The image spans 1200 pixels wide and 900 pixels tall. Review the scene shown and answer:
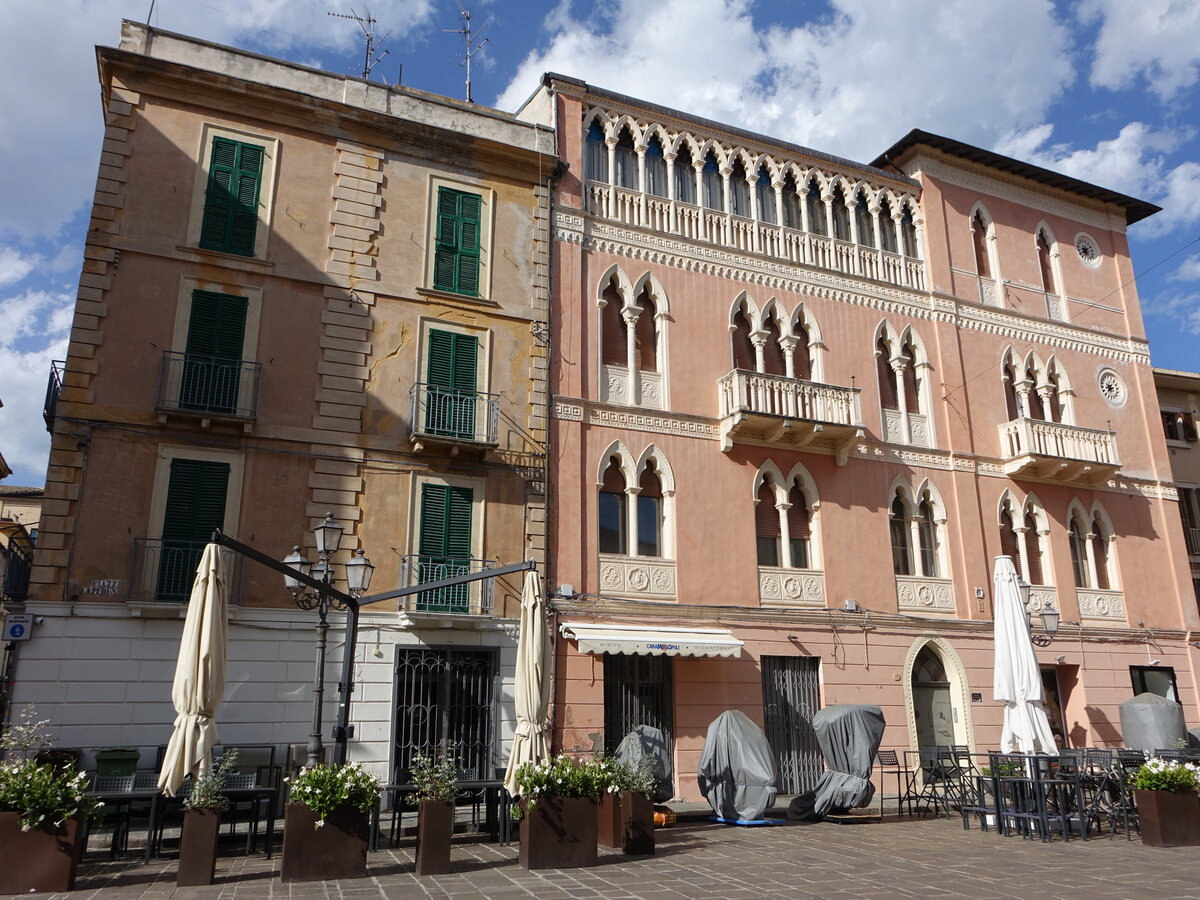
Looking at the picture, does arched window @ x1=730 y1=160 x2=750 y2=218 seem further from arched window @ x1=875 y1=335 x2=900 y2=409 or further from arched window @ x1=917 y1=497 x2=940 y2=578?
arched window @ x1=917 y1=497 x2=940 y2=578

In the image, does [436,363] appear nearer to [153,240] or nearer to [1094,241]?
[153,240]

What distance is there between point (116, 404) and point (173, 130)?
5281 millimetres

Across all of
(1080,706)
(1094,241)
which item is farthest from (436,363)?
(1094,241)

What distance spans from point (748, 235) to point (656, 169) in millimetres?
2556

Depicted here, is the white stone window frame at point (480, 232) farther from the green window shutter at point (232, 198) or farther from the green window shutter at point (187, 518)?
the green window shutter at point (187, 518)

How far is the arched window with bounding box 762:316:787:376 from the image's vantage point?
21125 millimetres

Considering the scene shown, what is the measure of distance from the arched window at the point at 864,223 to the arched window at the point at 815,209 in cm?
92

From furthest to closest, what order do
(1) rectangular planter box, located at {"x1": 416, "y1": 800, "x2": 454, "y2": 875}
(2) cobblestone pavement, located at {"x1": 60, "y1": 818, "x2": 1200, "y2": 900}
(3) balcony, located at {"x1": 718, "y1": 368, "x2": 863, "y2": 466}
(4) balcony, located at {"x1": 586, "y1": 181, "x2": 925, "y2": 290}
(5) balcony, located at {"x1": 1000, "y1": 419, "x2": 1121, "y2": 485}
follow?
(5) balcony, located at {"x1": 1000, "y1": 419, "x2": 1121, "y2": 485} < (4) balcony, located at {"x1": 586, "y1": 181, "x2": 925, "y2": 290} < (3) balcony, located at {"x1": 718, "y1": 368, "x2": 863, "y2": 466} < (1) rectangular planter box, located at {"x1": 416, "y1": 800, "x2": 454, "y2": 875} < (2) cobblestone pavement, located at {"x1": 60, "y1": 818, "x2": 1200, "y2": 900}

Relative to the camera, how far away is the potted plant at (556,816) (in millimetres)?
10531

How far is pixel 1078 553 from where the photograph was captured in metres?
23.3

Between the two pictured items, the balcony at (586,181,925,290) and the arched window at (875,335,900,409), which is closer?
the balcony at (586,181,925,290)

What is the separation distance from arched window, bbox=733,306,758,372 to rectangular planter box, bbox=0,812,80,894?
50.2 feet

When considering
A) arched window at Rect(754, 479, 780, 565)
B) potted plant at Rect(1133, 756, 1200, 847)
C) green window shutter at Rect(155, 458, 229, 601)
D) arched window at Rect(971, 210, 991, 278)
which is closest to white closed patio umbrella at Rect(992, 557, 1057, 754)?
potted plant at Rect(1133, 756, 1200, 847)

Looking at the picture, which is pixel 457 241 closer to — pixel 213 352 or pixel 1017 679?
pixel 213 352
